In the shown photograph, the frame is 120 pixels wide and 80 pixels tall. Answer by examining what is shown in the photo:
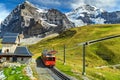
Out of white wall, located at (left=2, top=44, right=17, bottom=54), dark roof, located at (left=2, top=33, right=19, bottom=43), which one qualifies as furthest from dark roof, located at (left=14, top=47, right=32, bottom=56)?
dark roof, located at (left=2, top=33, right=19, bottom=43)

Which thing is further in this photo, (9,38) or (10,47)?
(9,38)

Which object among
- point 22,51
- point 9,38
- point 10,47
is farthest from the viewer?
point 9,38

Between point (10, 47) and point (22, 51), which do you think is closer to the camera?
point (22, 51)

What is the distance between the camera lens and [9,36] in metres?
113

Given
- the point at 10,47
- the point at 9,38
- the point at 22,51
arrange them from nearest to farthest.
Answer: the point at 22,51 → the point at 10,47 → the point at 9,38

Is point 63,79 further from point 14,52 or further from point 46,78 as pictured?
point 14,52

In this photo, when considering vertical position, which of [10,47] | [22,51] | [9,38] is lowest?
[22,51]

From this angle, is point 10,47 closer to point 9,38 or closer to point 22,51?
point 9,38

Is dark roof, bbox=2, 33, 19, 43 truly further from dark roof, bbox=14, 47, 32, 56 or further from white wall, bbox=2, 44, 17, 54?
dark roof, bbox=14, 47, 32, 56

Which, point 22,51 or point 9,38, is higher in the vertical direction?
point 9,38

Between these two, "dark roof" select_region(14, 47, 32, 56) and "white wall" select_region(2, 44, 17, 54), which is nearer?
"dark roof" select_region(14, 47, 32, 56)

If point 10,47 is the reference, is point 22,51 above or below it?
below

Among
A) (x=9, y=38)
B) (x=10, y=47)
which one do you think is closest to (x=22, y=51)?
(x=10, y=47)

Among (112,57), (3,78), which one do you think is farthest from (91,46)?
(3,78)
